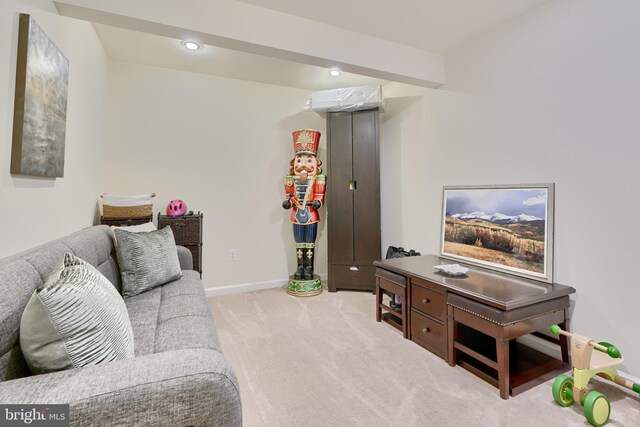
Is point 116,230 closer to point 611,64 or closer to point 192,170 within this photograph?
point 192,170

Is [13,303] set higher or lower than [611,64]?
lower

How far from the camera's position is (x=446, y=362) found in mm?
1854

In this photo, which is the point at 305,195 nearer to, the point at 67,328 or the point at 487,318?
the point at 487,318

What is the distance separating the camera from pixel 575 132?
1813mm

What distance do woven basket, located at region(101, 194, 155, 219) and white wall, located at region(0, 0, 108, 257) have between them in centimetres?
11

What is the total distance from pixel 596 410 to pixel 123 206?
3.37 metres

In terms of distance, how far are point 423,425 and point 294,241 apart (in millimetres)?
2497

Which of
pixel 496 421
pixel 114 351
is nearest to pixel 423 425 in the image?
pixel 496 421

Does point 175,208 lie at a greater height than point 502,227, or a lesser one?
greater

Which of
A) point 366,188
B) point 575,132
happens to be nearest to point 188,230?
point 366,188

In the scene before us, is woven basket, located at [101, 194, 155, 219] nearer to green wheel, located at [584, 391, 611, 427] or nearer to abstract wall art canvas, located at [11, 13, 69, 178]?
abstract wall art canvas, located at [11, 13, 69, 178]

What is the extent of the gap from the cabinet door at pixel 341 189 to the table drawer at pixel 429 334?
1258 mm

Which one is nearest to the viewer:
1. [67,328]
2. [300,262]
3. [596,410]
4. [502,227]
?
[67,328]

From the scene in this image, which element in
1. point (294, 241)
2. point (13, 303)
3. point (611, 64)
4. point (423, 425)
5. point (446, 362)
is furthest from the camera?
point (294, 241)
